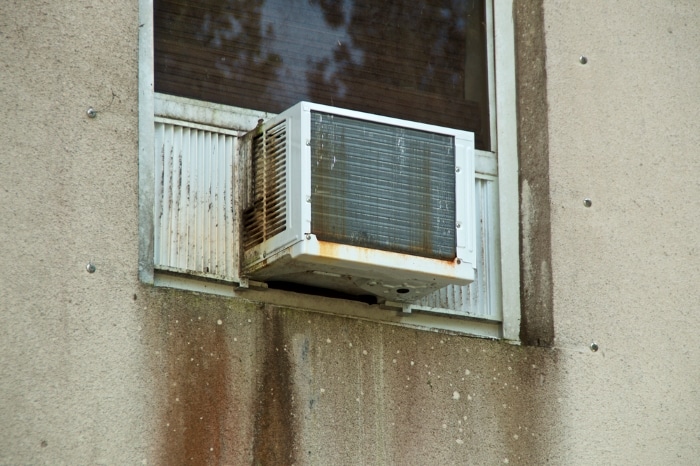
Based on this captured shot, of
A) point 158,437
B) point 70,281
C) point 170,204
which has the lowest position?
point 158,437

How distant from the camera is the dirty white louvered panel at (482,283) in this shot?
690 cm

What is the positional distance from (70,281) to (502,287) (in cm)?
215

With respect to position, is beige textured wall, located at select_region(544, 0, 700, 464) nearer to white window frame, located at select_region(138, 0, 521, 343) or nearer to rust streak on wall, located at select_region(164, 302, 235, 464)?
white window frame, located at select_region(138, 0, 521, 343)

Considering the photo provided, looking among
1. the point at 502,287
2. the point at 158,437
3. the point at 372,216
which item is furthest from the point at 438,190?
the point at 158,437

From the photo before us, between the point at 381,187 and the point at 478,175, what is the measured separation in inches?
39.9

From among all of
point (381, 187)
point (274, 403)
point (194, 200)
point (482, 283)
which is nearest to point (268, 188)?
point (194, 200)

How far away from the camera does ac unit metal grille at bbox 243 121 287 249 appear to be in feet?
20.7

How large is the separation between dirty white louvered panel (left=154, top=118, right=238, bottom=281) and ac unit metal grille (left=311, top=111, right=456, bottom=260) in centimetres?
54

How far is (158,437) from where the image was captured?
5.88 metres

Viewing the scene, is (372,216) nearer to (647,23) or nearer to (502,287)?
(502,287)

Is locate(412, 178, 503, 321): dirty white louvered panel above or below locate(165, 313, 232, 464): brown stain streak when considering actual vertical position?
above

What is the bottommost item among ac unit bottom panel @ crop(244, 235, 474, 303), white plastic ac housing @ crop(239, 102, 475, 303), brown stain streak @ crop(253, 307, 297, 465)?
brown stain streak @ crop(253, 307, 297, 465)

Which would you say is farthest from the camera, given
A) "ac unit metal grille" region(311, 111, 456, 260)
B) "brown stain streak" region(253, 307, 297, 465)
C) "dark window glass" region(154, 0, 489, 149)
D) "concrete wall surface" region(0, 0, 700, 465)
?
"dark window glass" region(154, 0, 489, 149)

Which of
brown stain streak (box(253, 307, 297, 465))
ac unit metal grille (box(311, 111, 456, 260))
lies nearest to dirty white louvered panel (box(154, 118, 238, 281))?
brown stain streak (box(253, 307, 297, 465))
